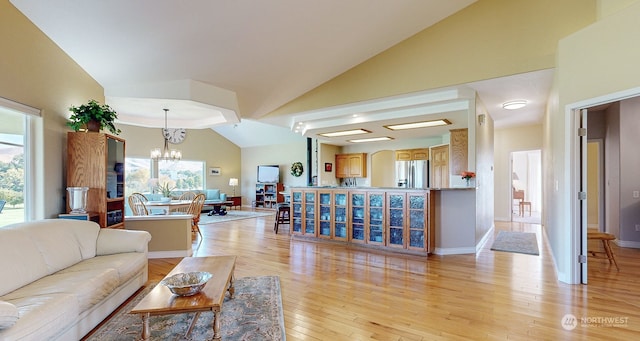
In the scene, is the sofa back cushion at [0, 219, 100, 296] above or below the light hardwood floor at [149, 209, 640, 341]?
above

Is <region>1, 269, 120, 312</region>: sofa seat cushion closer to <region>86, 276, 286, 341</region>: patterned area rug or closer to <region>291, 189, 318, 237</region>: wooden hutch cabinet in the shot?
<region>86, 276, 286, 341</region>: patterned area rug

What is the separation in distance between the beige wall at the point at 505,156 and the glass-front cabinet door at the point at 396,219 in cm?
502

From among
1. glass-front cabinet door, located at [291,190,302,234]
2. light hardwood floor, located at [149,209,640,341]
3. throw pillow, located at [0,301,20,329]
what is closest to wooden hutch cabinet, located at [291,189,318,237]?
glass-front cabinet door, located at [291,190,302,234]

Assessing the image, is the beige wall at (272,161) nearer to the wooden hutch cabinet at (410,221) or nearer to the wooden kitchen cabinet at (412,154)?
the wooden kitchen cabinet at (412,154)

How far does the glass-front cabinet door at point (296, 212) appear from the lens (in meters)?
6.11

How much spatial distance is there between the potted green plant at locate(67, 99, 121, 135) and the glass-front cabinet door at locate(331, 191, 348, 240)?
3737mm

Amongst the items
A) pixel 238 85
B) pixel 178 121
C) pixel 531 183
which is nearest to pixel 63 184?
pixel 238 85

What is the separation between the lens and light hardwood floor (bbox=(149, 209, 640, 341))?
2.42 m

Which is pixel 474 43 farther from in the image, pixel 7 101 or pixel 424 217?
pixel 7 101

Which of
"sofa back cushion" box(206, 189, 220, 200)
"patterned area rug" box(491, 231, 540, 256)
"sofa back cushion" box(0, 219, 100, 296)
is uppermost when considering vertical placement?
"sofa back cushion" box(0, 219, 100, 296)

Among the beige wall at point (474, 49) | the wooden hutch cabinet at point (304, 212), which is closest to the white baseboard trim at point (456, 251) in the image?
the wooden hutch cabinet at point (304, 212)

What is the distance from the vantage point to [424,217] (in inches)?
183

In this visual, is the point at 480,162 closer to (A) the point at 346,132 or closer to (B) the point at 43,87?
(A) the point at 346,132

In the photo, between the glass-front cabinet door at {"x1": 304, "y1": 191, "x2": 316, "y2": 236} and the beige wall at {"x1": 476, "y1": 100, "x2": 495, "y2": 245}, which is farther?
the glass-front cabinet door at {"x1": 304, "y1": 191, "x2": 316, "y2": 236}
